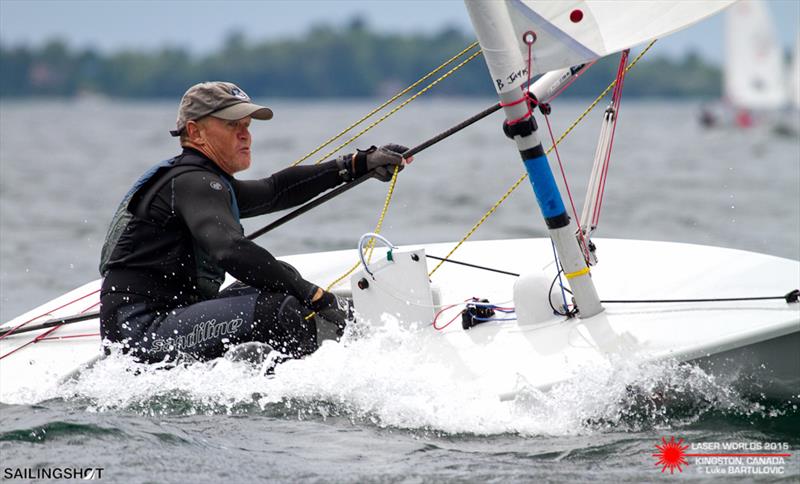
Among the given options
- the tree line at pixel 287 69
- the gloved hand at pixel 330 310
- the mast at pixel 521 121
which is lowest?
the gloved hand at pixel 330 310

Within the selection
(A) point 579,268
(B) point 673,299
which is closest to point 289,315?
(A) point 579,268

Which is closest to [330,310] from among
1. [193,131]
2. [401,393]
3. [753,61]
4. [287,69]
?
[401,393]

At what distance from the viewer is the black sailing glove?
12.0 ft

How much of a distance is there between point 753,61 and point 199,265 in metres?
22.8

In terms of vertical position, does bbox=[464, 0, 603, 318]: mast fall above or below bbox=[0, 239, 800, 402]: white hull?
above

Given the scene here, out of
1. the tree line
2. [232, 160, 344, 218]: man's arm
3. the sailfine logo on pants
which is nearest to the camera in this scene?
the sailfine logo on pants

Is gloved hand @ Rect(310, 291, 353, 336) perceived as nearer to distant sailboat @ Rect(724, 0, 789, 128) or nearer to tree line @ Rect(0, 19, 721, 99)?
distant sailboat @ Rect(724, 0, 789, 128)

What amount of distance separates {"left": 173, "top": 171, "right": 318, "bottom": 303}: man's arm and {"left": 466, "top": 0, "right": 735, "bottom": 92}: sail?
0.85 metres

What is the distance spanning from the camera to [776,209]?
969 cm

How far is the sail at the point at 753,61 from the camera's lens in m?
23.1
